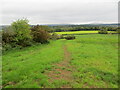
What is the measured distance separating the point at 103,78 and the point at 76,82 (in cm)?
195

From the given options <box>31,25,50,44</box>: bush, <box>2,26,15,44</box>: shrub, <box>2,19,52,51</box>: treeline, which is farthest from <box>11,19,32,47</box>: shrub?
<box>31,25,50,44</box>: bush

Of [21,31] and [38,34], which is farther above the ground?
[21,31]

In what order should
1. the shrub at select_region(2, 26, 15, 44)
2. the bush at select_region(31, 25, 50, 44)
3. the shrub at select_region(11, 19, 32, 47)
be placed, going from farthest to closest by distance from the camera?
the bush at select_region(31, 25, 50, 44)
the shrub at select_region(11, 19, 32, 47)
the shrub at select_region(2, 26, 15, 44)

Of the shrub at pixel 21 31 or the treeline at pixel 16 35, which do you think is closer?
the treeline at pixel 16 35

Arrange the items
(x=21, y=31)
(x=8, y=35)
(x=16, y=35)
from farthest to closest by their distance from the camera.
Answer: (x=21, y=31) < (x=16, y=35) < (x=8, y=35)

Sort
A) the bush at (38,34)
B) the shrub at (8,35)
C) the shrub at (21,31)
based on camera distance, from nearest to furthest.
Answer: the shrub at (8,35), the shrub at (21,31), the bush at (38,34)

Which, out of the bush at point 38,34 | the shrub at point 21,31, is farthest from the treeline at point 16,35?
the bush at point 38,34

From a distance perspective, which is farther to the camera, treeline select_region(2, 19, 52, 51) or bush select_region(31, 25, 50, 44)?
bush select_region(31, 25, 50, 44)

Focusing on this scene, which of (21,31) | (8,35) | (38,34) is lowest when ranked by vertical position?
(8,35)

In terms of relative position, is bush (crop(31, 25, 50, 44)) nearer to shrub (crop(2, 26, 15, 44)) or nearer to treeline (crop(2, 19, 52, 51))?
treeline (crop(2, 19, 52, 51))

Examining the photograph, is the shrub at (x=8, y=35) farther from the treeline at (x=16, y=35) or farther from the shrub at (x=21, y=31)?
the shrub at (x=21, y=31)

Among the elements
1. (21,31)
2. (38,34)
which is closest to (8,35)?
(21,31)

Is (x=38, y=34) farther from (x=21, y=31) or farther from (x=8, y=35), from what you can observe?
(x=8, y=35)

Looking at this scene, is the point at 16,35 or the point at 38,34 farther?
the point at 38,34
